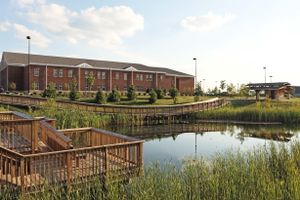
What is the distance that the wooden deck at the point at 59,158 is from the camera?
21.6ft

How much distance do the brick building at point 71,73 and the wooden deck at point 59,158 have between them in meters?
34.4

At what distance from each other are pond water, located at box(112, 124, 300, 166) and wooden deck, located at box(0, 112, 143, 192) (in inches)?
185

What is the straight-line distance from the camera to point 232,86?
62844 mm

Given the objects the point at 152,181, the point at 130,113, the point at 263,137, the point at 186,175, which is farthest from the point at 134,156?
the point at 130,113

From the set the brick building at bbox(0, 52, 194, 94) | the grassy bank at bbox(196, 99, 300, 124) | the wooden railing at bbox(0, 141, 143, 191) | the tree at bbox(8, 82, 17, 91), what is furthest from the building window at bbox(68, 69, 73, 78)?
the wooden railing at bbox(0, 141, 143, 191)

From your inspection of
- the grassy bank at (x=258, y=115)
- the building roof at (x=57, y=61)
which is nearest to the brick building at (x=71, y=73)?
the building roof at (x=57, y=61)

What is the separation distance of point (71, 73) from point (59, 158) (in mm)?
40933

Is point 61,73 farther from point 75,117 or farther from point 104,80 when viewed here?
point 75,117

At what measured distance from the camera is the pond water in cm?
1511

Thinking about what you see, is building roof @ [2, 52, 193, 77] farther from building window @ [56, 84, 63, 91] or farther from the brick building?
building window @ [56, 84, 63, 91]

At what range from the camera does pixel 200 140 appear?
20688 millimetres

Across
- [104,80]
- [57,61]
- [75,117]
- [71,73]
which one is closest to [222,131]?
[75,117]

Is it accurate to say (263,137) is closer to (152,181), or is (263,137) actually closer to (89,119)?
(89,119)

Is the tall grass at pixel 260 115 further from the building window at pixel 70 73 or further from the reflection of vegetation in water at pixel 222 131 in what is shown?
the building window at pixel 70 73
